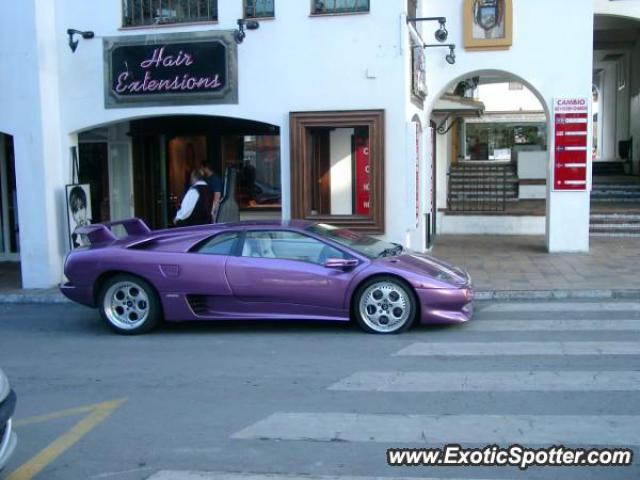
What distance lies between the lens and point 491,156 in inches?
1164

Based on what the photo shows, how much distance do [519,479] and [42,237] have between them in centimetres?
970

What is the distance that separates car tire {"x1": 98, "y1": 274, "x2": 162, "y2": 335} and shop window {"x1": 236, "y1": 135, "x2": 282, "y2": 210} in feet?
21.4

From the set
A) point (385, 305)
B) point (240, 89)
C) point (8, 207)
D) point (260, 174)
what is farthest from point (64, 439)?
point (8, 207)

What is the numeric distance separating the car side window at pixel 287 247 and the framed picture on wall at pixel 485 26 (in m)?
7.33

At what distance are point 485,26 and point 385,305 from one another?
7.89 meters

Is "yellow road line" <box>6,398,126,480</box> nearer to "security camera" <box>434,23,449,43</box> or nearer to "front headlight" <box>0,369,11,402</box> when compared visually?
"front headlight" <box>0,369,11,402</box>

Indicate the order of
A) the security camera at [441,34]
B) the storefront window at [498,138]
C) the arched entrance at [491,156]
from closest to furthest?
the security camera at [441,34], the arched entrance at [491,156], the storefront window at [498,138]

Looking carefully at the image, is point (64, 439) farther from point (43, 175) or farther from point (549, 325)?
point (43, 175)

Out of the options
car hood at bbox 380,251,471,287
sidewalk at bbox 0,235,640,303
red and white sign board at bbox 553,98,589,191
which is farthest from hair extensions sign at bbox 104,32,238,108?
red and white sign board at bbox 553,98,589,191

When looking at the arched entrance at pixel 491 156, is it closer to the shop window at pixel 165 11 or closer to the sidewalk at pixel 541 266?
the sidewalk at pixel 541 266

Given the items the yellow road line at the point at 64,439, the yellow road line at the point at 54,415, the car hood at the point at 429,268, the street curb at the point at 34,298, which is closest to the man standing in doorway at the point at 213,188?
the street curb at the point at 34,298

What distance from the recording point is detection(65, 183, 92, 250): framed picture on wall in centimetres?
1246

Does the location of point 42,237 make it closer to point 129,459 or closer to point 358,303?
point 358,303

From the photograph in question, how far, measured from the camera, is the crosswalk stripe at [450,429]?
5250 millimetres
